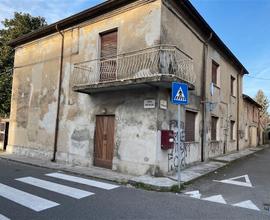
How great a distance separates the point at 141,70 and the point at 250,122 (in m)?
18.0

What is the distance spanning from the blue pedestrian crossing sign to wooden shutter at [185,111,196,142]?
3541mm

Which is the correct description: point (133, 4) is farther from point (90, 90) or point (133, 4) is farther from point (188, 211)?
point (188, 211)

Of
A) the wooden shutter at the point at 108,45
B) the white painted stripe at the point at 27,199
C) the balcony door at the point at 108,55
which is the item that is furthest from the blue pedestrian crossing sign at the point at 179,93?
the white painted stripe at the point at 27,199

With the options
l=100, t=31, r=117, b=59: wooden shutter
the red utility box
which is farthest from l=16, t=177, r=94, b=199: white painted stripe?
l=100, t=31, r=117, b=59: wooden shutter

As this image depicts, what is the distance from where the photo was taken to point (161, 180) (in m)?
7.82

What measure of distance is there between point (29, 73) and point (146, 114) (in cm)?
835

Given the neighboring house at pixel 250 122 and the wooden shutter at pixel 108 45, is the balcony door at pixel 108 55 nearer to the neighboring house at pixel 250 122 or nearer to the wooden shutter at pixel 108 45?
the wooden shutter at pixel 108 45

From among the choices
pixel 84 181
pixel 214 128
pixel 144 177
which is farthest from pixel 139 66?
pixel 214 128

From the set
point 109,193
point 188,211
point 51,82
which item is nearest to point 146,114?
point 109,193

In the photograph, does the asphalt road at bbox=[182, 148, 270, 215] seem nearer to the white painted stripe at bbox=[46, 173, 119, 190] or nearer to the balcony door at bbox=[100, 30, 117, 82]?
the white painted stripe at bbox=[46, 173, 119, 190]

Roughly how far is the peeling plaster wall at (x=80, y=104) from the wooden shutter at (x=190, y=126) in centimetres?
278

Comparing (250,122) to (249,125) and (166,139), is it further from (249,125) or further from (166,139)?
(166,139)

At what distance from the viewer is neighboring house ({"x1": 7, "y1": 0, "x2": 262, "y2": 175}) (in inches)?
346

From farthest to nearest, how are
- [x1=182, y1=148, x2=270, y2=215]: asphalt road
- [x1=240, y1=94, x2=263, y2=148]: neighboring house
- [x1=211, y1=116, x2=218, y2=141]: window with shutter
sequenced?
1. [x1=240, y1=94, x2=263, y2=148]: neighboring house
2. [x1=211, y1=116, x2=218, y2=141]: window with shutter
3. [x1=182, y1=148, x2=270, y2=215]: asphalt road
